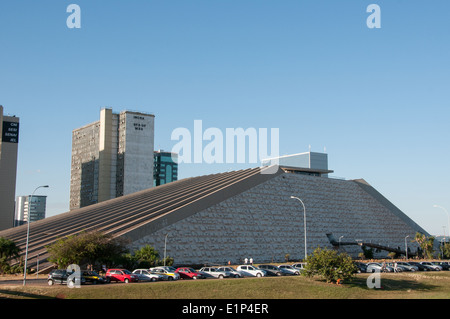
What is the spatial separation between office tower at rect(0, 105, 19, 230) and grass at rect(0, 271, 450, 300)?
97551 mm

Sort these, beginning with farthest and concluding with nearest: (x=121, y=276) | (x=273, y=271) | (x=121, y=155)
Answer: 1. (x=121, y=155)
2. (x=273, y=271)
3. (x=121, y=276)

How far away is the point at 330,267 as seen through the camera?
43375 millimetres

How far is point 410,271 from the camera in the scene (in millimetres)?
57781

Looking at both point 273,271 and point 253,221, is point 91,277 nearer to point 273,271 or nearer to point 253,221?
point 273,271

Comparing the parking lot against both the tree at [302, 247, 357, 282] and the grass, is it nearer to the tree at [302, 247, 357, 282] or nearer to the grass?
the tree at [302, 247, 357, 282]

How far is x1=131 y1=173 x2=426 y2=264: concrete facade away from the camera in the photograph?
2596 inches

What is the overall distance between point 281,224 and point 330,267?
35.3 m

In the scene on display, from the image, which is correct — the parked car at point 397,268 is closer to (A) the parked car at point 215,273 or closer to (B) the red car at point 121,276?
(A) the parked car at point 215,273

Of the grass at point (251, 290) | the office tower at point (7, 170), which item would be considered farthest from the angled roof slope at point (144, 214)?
the office tower at point (7, 170)

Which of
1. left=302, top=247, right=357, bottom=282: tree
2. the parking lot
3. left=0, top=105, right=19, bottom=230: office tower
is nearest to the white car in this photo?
the parking lot

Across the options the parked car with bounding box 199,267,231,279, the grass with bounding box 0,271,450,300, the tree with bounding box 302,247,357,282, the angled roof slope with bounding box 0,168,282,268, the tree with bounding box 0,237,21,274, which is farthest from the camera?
the angled roof slope with bounding box 0,168,282,268

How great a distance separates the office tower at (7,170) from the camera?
413 ft

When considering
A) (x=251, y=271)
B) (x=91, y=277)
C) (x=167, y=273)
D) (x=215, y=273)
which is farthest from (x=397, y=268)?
(x=91, y=277)
